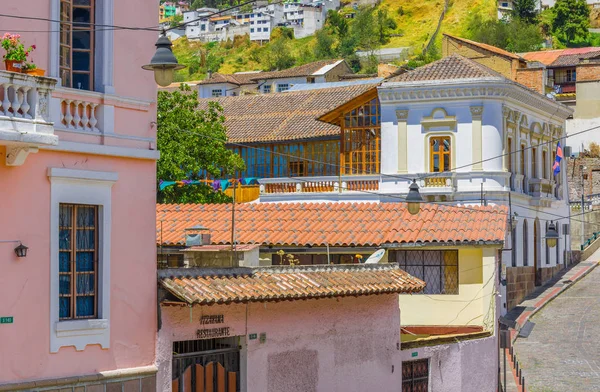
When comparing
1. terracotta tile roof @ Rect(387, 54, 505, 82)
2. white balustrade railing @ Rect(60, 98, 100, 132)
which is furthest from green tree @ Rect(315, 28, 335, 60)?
white balustrade railing @ Rect(60, 98, 100, 132)

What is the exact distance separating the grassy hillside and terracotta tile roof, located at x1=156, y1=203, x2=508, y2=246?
106504 mm

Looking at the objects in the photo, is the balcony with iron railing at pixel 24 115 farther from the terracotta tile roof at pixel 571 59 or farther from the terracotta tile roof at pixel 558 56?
the terracotta tile roof at pixel 558 56

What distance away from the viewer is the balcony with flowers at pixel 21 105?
13.5 metres

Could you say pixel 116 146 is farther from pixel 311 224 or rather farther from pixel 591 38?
pixel 591 38

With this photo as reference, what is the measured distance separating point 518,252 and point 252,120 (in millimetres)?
15545

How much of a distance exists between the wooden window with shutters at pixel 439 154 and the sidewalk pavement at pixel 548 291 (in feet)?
19.0

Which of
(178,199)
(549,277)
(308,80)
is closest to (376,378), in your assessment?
(178,199)

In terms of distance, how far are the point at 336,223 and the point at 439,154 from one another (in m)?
18.0

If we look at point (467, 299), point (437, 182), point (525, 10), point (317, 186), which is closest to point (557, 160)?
point (437, 182)

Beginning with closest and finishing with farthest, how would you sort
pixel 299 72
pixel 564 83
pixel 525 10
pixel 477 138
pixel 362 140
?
pixel 477 138
pixel 362 140
pixel 564 83
pixel 299 72
pixel 525 10

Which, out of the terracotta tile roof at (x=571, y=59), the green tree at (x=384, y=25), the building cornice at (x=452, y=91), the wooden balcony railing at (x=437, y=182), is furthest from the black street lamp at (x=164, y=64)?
the green tree at (x=384, y=25)

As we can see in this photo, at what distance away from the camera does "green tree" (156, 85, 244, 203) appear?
4106 centimetres

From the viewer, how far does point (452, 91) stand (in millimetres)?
42812

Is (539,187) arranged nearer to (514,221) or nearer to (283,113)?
(514,221)
